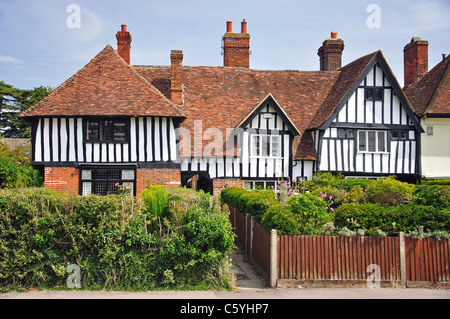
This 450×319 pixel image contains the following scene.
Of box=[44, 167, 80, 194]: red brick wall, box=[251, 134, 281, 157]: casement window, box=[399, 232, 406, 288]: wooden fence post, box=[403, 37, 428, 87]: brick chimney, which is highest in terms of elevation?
box=[403, 37, 428, 87]: brick chimney

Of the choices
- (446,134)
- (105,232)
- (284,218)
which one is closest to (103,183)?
(105,232)

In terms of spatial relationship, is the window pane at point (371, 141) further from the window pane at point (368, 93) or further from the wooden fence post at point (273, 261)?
the wooden fence post at point (273, 261)

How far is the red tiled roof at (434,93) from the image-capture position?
20531 mm

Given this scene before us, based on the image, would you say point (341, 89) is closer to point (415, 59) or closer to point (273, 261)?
point (415, 59)

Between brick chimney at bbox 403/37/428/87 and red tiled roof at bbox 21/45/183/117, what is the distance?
14.6m

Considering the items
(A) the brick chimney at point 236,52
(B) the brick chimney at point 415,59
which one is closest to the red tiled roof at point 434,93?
(B) the brick chimney at point 415,59

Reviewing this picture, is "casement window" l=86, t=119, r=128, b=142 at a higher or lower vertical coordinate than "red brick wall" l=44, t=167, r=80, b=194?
higher

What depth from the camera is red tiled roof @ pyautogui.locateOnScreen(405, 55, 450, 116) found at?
20.5m

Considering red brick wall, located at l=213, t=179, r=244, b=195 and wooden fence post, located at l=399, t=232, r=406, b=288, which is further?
red brick wall, located at l=213, t=179, r=244, b=195

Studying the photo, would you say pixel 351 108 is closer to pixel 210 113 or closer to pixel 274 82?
pixel 274 82

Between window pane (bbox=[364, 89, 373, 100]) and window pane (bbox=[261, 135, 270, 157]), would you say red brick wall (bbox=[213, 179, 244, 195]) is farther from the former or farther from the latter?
window pane (bbox=[364, 89, 373, 100])

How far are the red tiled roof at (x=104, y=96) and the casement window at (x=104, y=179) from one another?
2384 millimetres

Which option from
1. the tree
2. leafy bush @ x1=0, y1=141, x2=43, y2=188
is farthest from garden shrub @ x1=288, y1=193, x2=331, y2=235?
the tree

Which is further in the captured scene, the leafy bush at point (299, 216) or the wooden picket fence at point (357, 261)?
the leafy bush at point (299, 216)
